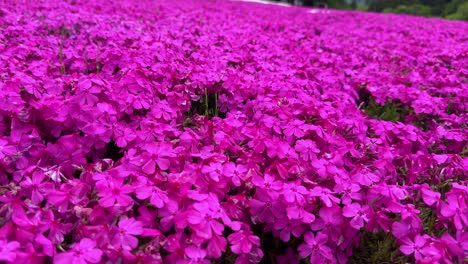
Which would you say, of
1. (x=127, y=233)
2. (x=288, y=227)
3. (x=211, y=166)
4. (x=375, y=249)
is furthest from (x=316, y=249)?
(x=127, y=233)

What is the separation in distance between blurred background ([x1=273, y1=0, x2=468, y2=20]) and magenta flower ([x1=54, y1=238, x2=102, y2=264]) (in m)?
18.6

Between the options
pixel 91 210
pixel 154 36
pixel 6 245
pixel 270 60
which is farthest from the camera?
pixel 154 36

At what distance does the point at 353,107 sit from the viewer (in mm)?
3150

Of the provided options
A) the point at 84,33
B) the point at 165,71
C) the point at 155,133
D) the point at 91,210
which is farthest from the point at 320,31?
the point at 91,210

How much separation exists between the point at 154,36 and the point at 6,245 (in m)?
3.31

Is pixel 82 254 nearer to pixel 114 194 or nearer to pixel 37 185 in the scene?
pixel 114 194

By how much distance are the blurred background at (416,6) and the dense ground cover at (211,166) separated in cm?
1685

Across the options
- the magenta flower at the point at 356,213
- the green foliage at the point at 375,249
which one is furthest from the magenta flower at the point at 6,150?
the green foliage at the point at 375,249

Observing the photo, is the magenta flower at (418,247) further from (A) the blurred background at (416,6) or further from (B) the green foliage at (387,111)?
(A) the blurred background at (416,6)

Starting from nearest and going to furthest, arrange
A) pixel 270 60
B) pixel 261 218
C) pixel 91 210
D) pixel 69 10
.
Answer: pixel 91 210
pixel 261 218
pixel 270 60
pixel 69 10

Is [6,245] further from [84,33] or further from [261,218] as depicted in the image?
[84,33]

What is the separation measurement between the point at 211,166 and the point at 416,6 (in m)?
22.4

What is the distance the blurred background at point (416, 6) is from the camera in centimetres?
1953

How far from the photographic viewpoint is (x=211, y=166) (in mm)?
1979
